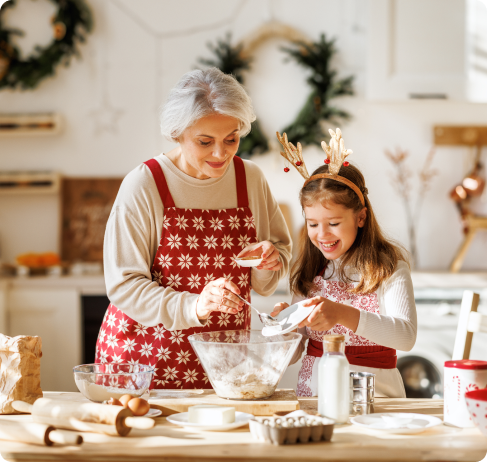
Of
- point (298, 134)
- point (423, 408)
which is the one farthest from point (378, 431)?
point (298, 134)

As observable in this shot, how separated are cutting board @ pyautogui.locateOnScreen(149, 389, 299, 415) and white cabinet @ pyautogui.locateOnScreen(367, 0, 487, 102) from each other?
208 cm

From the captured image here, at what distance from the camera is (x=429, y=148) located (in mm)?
3195

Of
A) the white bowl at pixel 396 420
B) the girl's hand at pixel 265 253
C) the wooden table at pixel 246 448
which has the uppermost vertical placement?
the girl's hand at pixel 265 253

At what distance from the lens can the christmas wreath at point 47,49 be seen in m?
3.08

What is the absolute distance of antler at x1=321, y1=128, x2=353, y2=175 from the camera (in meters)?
1.44

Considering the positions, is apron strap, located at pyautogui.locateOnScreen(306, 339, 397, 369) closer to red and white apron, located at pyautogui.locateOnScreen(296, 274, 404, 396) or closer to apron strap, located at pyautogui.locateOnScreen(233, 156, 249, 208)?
red and white apron, located at pyautogui.locateOnScreen(296, 274, 404, 396)

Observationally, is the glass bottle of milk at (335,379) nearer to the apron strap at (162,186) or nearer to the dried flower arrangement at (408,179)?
the apron strap at (162,186)

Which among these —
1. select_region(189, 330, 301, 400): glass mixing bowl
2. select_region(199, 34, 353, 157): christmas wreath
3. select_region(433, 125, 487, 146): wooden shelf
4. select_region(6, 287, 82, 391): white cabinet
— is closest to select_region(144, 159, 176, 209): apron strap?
select_region(189, 330, 301, 400): glass mixing bowl

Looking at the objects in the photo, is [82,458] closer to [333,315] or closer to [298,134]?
[333,315]

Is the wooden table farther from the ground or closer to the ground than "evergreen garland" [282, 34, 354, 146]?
closer to the ground

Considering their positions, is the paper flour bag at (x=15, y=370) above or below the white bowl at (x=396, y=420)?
above

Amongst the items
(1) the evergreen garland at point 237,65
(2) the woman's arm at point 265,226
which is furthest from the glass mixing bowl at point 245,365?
(1) the evergreen garland at point 237,65

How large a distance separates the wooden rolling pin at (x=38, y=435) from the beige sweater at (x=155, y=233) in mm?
422

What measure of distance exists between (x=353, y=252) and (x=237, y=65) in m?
1.88
